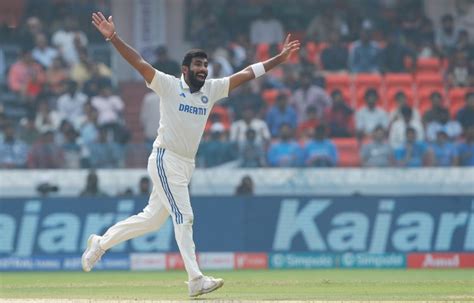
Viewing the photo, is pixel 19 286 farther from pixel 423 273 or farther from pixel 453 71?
pixel 453 71

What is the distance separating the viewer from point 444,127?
1975 cm

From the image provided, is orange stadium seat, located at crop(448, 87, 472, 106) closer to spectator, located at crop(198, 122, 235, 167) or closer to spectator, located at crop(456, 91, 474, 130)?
spectator, located at crop(456, 91, 474, 130)

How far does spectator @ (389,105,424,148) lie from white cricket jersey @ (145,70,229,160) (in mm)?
7930

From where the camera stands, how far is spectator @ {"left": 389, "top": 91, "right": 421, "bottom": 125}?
64.8ft

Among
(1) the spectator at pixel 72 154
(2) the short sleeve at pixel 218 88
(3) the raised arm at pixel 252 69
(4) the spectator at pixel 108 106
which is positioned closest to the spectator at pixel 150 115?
(4) the spectator at pixel 108 106

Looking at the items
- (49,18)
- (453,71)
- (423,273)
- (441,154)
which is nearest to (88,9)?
(49,18)

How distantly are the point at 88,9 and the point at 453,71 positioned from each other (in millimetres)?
6596

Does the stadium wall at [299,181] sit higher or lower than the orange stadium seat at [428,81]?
lower

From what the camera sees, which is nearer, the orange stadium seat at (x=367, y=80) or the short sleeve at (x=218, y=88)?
the short sleeve at (x=218, y=88)

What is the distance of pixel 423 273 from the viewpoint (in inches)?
606

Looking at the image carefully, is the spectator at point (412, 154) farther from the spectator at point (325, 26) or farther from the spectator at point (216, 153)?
the spectator at point (325, 26)

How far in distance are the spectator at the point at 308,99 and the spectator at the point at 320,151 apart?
1536mm

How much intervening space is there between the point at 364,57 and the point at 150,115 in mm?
4244

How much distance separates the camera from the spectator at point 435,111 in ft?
65.3
